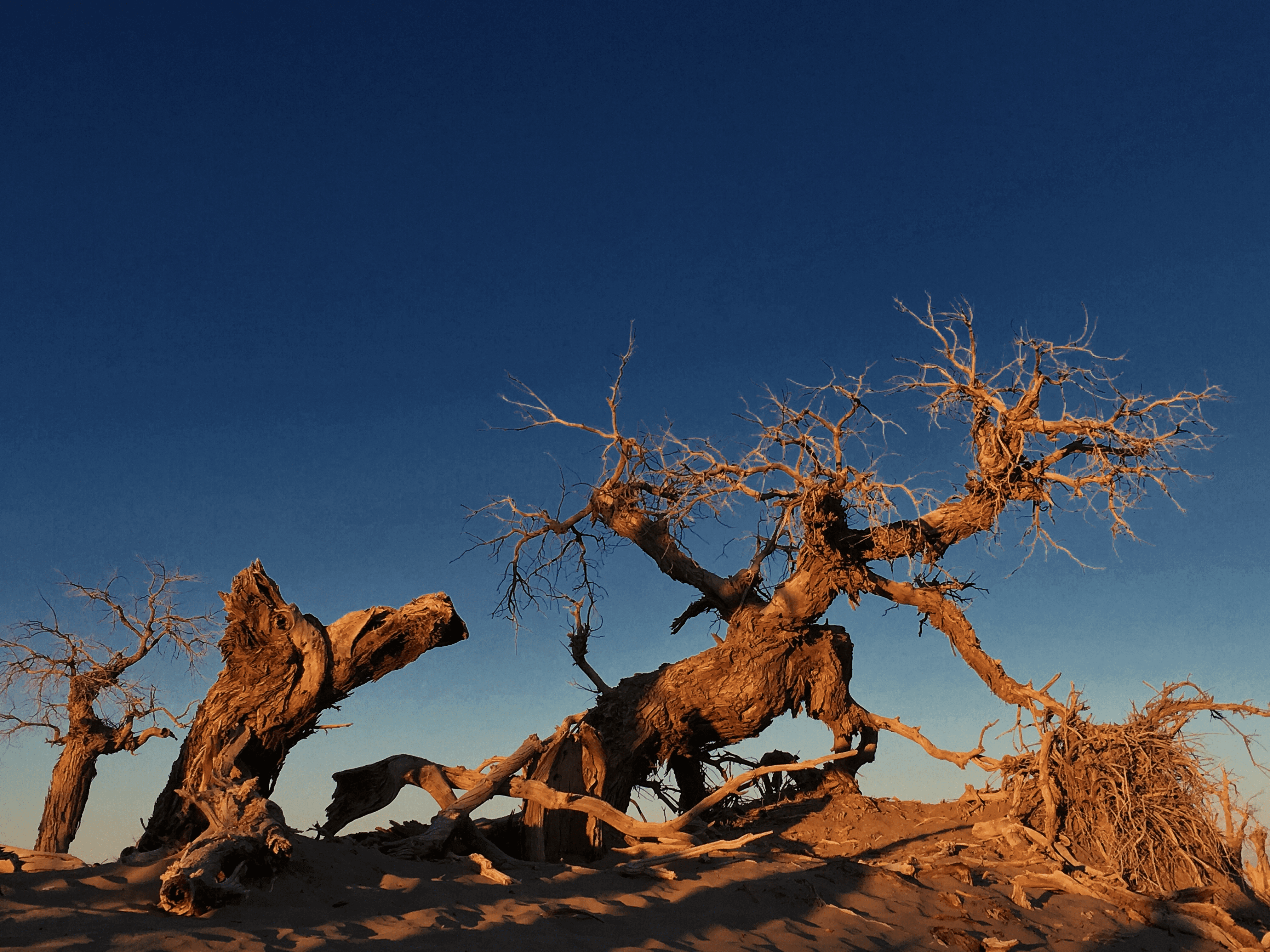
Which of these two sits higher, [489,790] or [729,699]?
[729,699]

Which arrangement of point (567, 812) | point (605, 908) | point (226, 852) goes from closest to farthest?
point (226, 852)
point (605, 908)
point (567, 812)

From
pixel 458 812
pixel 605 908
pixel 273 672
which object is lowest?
pixel 605 908

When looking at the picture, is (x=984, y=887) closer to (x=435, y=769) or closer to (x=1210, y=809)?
(x=1210, y=809)

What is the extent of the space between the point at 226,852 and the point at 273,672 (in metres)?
3.46

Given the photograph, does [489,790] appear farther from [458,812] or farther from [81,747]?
[81,747]

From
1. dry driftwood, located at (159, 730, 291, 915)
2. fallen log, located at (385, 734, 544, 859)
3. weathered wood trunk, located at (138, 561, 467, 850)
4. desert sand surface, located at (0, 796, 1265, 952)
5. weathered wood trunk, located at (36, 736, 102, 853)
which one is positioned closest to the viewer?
desert sand surface, located at (0, 796, 1265, 952)

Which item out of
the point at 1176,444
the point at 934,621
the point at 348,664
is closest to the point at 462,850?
the point at 348,664

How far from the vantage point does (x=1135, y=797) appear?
36.3ft

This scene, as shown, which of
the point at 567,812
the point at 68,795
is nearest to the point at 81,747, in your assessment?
the point at 68,795

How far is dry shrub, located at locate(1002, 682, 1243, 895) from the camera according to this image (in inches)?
426

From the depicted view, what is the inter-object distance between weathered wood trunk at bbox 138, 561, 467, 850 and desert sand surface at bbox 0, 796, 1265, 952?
2351 mm

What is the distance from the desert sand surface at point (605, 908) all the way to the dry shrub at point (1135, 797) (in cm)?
108

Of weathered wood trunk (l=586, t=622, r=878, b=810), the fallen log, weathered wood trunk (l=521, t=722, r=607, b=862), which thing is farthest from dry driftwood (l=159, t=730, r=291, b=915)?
weathered wood trunk (l=586, t=622, r=878, b=810)

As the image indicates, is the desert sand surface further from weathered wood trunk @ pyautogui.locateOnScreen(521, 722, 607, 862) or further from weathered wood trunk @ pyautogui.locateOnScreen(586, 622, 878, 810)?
weathered wood trunk @ pyautogui.locateOnScreen(586, 622, 878, 810)
